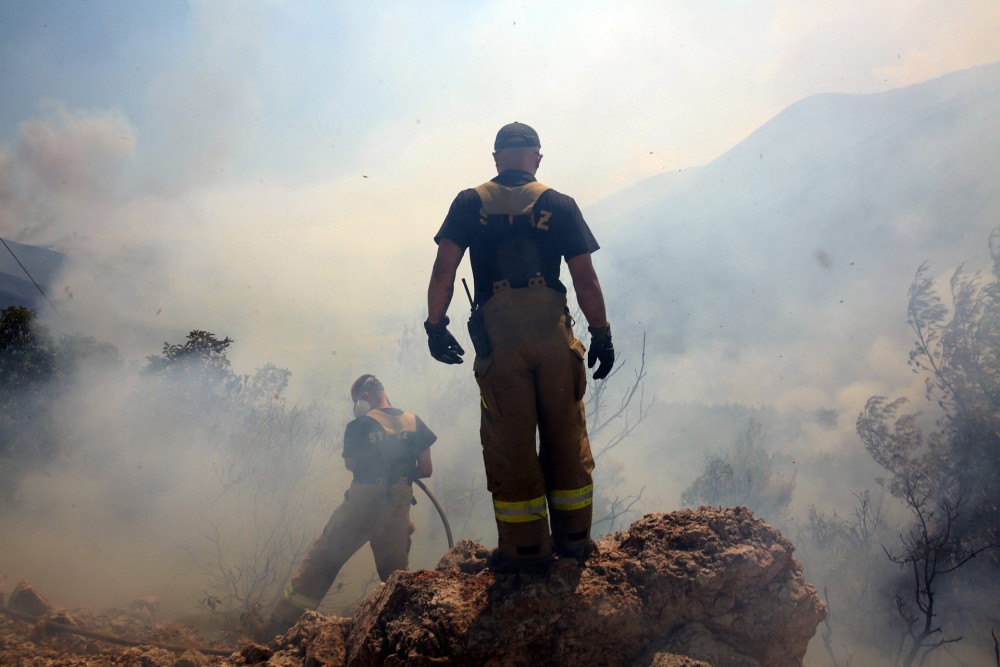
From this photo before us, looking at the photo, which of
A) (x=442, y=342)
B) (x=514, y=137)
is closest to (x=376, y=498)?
(x=442, y=342)

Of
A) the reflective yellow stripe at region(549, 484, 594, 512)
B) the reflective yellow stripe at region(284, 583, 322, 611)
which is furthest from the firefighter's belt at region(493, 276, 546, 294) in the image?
the reflective yellow stripe at region(284, 583, 322, 611)

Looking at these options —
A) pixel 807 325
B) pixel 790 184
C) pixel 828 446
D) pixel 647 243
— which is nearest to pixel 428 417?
pixel 828 446

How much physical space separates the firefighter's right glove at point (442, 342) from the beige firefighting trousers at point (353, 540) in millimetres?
2627

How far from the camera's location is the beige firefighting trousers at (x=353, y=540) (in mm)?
4312

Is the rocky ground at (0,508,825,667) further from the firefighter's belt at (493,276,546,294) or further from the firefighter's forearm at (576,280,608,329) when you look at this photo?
the firefighter's belt at (493,276,546,294)

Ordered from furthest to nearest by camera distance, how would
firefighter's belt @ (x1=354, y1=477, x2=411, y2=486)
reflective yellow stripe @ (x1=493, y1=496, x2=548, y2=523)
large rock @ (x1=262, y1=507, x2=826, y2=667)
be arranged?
firefighter's belt @ (x1=354, y1=477, x2=411, y2=486), reflective yellow stripe @ (x1=493, y1=496, x2=548, y2=523), large rock @ (x1=262, y1=507, x2=826, y2=667)

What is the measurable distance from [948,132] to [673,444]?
42.9 metres

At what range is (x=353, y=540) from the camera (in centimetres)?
456

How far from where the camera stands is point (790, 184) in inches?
1973

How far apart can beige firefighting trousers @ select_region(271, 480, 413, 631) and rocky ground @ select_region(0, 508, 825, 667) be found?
5.47 feet

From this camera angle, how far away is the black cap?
8.45 feet

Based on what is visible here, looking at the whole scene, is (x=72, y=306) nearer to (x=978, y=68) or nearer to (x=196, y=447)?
(x=196, y=447)

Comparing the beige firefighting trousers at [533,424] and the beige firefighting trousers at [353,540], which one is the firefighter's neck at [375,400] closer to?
the beige firefighting trousers at [353,540]

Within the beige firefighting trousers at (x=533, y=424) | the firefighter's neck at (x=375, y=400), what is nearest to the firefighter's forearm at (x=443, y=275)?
the beige firefighting trousers at (x=533, y=424)
